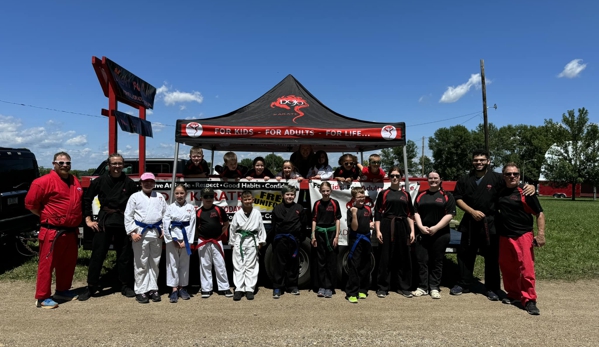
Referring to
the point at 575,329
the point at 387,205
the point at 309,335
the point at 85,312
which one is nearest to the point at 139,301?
the point at 85,312

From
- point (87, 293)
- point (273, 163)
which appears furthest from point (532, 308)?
point (273, 163)

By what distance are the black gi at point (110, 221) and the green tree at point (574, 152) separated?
55949 mm

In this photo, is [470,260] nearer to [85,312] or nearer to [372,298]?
[372,298]

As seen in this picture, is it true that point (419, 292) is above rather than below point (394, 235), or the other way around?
below

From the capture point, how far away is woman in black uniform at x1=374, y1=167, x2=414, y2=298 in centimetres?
506

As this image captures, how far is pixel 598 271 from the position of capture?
21.0 feet

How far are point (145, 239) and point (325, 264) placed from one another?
2517 millimetres

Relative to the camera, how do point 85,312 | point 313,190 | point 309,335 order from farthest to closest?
point 313,190
point 85,312
point 309,335

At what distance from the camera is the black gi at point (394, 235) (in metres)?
5.06

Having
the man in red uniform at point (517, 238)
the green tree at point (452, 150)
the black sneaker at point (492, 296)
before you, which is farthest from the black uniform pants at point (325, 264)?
the green tree at point (452, 150)

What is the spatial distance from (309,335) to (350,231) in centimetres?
171

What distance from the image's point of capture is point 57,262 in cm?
477

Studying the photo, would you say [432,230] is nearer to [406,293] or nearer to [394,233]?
[394,233]

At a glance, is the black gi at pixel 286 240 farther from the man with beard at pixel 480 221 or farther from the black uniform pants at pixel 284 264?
the man with beard at pixel 480 221
